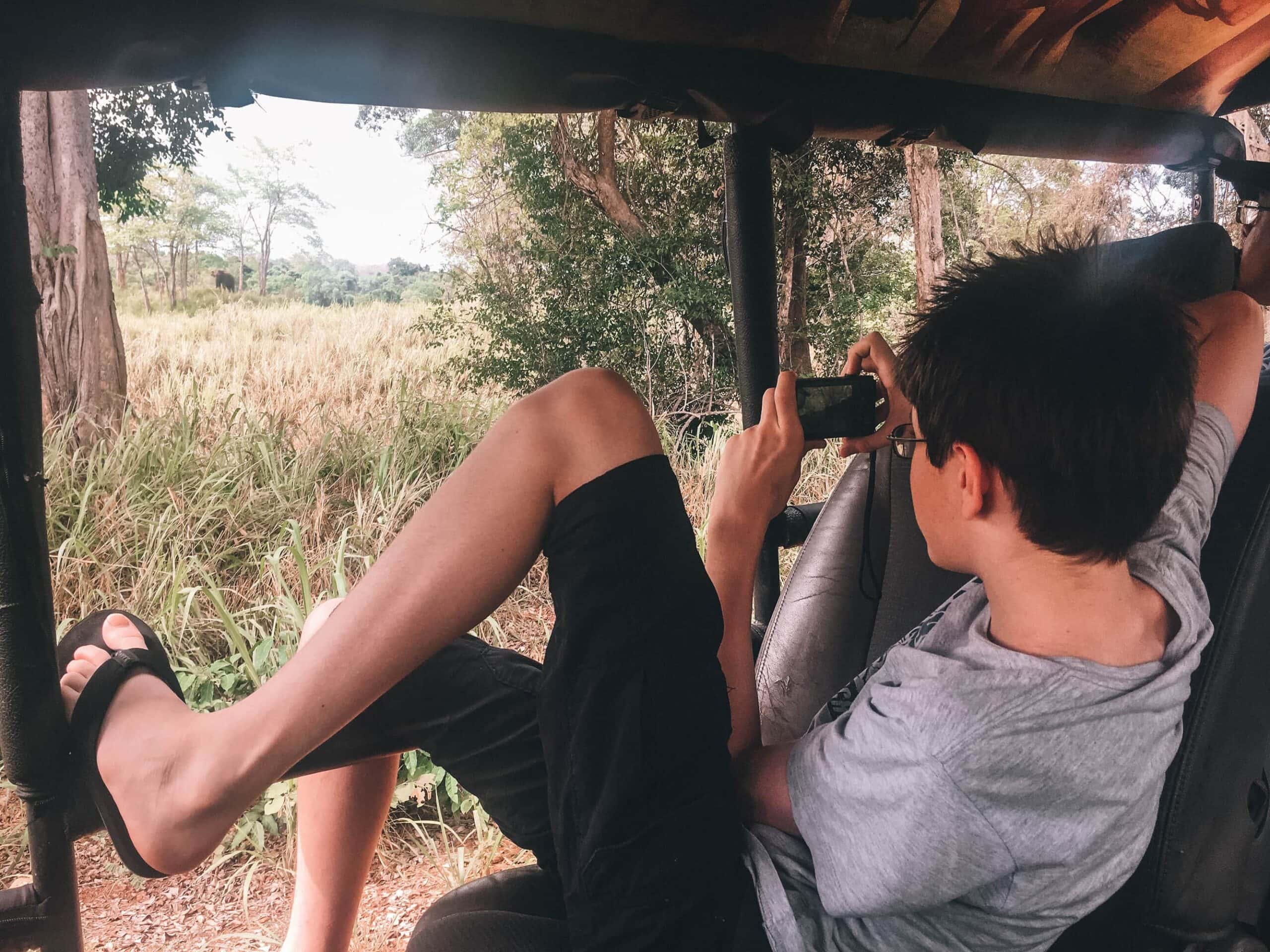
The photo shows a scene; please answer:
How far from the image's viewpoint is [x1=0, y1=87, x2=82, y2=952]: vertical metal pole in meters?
0.88

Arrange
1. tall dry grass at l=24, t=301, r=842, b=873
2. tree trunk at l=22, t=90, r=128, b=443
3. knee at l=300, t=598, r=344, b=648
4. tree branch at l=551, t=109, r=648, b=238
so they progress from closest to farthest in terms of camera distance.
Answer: knee at l=300, t=598, r=344, b=648, tall dry grass at l=24, t=301, r=842, b=873, tree trunk at l=22, t=90, r=128, b=443, tree branch at l=551, t=109, r=648, b=238

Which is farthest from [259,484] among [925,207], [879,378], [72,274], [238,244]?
[925,207]

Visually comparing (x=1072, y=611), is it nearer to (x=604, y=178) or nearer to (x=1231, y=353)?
(x=1231, y=353)

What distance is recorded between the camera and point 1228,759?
90 cm

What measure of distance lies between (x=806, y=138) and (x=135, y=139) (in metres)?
2.98

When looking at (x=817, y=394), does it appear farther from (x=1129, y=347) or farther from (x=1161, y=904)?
(x=1161, y=904)

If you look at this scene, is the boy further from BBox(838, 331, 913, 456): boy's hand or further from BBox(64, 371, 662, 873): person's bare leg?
BBox(838, 331, 913, 456): boy's hand

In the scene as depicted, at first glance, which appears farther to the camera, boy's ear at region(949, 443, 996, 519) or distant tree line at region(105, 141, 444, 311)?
distant tree line at region(105, 141, 444, 311)

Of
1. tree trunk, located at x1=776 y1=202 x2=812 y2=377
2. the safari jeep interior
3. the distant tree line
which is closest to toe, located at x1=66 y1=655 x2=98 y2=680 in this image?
the safari jeep interior

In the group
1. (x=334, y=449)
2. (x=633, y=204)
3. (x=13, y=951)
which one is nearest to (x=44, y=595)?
(x=13, y=951)

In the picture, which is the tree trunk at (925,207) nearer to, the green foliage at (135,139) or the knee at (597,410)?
the green foliage at (135,139)

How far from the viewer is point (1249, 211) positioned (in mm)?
1271

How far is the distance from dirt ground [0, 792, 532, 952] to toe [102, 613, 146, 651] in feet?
2.99

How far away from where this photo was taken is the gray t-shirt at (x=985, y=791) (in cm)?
75
